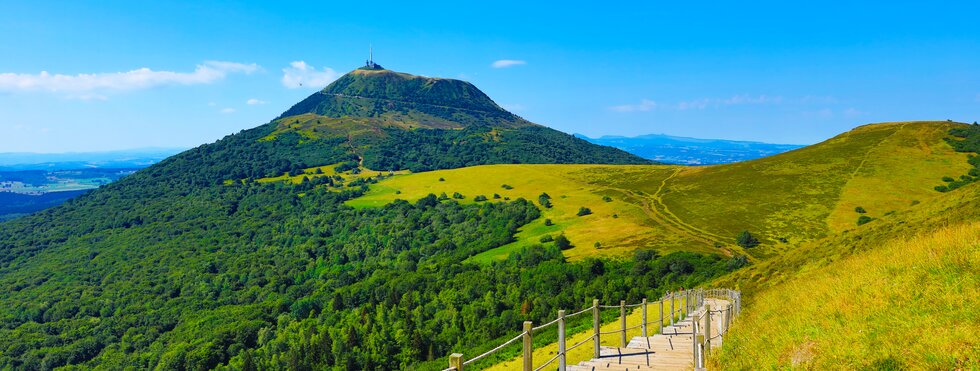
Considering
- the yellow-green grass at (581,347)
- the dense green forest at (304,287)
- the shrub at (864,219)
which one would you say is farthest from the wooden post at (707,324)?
the shrub at (864,219)

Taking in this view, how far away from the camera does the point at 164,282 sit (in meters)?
147

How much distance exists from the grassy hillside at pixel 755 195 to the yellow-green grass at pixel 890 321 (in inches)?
2547

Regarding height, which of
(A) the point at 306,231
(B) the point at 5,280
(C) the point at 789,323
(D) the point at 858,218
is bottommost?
(B) the point at 5,280

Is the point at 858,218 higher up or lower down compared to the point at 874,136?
lower down

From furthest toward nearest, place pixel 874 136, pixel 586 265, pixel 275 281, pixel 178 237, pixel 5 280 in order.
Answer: pixel 178 237 < pixel 5 280 < pixel 874 136 < pixel 275 281 < pixel 586 265

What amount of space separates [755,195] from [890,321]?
114661mm

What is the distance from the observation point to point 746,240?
83.7m

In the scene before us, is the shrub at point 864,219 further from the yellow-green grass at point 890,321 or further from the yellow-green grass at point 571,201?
the yellow-green grass at point 890,321

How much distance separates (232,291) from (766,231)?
12644 cm

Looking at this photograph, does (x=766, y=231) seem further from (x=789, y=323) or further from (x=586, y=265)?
(x=789, y=323)

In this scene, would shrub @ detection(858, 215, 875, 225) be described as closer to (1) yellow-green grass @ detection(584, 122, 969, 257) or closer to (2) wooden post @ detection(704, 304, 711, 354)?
(1) yellow-green grass @ detection(584, 122, 969, 257)

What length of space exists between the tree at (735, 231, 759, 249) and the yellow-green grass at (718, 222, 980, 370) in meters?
73.8

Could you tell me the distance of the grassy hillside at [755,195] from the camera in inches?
3529

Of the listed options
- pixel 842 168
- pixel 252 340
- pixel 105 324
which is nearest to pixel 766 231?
pixel 842 168
